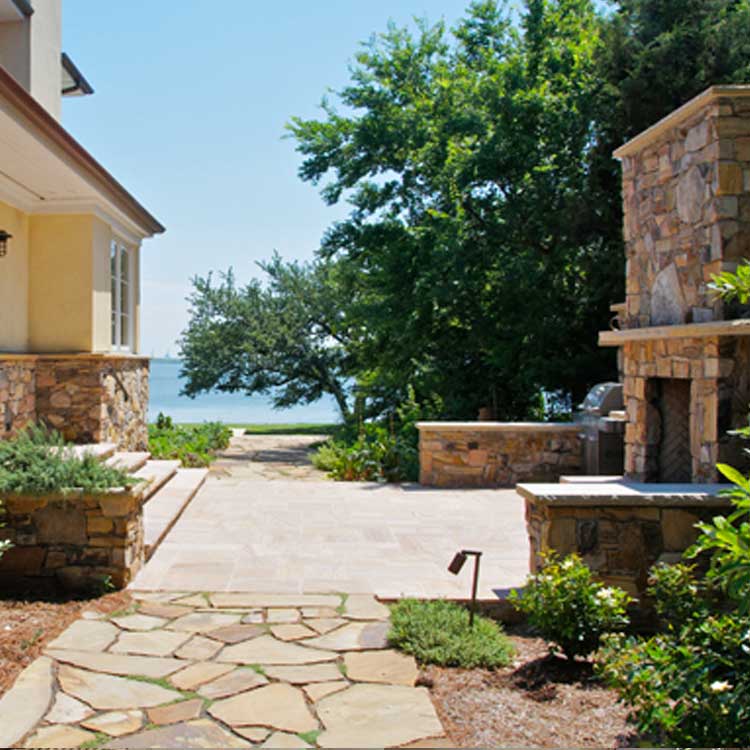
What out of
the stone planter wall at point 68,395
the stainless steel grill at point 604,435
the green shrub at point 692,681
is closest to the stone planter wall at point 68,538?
the green shrub at point 692,681

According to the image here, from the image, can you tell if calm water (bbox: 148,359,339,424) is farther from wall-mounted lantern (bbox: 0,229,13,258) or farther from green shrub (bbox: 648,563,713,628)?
green shrub (bbox: 648,563,713,628)

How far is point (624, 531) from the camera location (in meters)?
4.46

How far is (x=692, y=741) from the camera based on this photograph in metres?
2.44

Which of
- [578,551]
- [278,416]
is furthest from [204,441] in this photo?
[278,416]

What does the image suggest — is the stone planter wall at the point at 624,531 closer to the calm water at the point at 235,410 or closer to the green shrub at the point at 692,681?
the green shrub at the point at 692,681

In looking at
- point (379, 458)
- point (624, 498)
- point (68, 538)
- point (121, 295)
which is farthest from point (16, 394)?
point (624, 498)

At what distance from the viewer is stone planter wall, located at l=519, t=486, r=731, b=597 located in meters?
4.42

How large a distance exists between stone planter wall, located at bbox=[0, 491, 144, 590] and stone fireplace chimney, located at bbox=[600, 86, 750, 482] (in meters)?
3.95

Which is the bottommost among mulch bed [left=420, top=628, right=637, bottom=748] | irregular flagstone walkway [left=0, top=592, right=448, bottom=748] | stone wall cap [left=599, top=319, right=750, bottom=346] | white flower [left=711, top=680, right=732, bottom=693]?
mulch bed [left=420, top=628, right=637, bottom=748]

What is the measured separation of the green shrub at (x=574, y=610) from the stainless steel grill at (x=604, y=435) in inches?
208

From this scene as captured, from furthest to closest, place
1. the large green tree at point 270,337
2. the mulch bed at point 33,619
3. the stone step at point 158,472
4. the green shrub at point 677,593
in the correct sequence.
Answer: the large green tree at point 270,337 < the stone step at point 158,472 < the mulch bed at point 33,619 < the green shrub at point 677,593

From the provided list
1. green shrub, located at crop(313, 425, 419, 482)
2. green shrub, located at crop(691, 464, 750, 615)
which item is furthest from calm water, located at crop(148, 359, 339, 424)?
green shrub, located at crop(691, 464, 750, 615)

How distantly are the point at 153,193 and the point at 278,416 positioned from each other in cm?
3204

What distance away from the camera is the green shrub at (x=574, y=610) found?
11.9 ft
